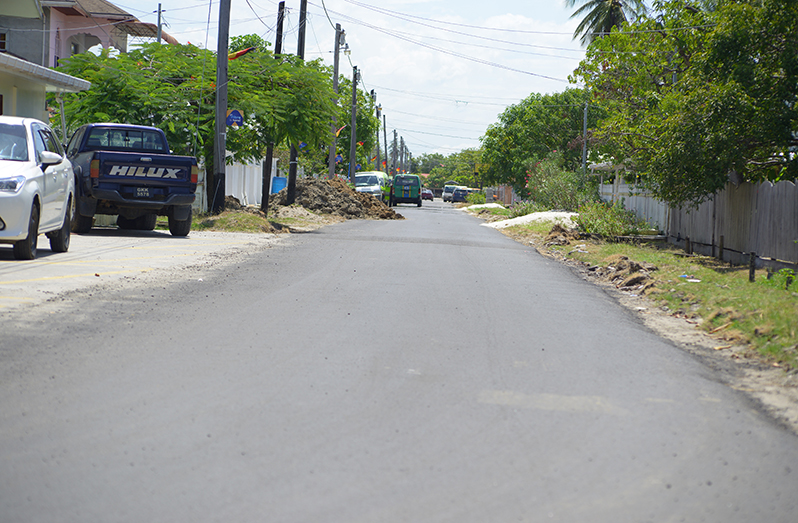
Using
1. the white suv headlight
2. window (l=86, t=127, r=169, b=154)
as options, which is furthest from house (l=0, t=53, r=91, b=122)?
the white suv headlight

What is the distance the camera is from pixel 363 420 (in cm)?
494

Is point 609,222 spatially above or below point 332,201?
below

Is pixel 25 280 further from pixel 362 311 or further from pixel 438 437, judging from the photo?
pixel 438 437

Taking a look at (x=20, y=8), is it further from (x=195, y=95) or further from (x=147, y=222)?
(x=147, y=222)

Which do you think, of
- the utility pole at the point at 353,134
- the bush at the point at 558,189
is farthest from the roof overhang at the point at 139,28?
the bush at the point at 558,189

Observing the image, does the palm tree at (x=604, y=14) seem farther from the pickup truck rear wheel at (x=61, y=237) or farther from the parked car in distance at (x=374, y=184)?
the pickup truck rear wheel at (x=61, y=237)

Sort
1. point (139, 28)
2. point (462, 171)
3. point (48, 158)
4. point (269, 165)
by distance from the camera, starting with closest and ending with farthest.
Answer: point (48, 158), point (269, 165), point (139, 28), point (462, 171)

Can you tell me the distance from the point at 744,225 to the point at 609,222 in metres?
5.96

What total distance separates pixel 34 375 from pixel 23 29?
32015 mm

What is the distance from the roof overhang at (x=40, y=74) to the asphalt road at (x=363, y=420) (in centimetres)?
1191

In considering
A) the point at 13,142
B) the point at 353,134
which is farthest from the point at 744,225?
the point at 353,134

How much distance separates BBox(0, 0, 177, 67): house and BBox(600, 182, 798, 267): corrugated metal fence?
23428mm

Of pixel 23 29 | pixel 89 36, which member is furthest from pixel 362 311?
pixel 89 36

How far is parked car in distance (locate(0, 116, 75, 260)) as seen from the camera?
1073 centimetres
